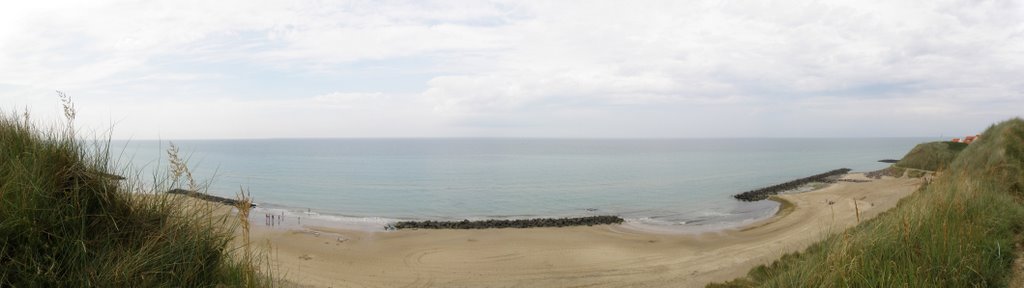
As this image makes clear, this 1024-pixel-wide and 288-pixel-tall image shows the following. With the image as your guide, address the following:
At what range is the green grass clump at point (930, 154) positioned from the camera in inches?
1475

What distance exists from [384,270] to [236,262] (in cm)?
1279

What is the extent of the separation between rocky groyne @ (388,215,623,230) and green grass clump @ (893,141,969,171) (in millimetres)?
24581

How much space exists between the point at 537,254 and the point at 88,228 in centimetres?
1683

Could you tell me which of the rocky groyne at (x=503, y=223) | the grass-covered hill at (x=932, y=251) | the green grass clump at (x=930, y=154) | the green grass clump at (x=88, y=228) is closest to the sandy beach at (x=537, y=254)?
the rocky groyne at (x=503, y=223)

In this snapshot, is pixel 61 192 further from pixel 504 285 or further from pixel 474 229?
pixel 474 229

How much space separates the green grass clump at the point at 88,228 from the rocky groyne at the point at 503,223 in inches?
945

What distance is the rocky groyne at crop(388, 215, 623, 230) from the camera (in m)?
29.2

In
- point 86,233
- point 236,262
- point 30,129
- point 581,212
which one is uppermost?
point 30,129

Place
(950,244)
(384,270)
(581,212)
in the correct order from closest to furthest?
(950,244)
(384,270)
(581,212)

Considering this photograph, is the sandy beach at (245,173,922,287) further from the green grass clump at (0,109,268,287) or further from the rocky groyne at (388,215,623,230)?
the green grass clump at (0,109,268,287)

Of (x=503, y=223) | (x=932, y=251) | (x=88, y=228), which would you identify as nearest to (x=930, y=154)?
(x=503, y=223)

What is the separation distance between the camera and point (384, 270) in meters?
17.9

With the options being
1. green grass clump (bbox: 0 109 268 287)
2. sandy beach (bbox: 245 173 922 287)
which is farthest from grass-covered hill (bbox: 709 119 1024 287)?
green grass clump (bbox: 0 109 268 287)

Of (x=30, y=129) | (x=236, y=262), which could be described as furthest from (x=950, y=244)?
(x=30, y=129)
